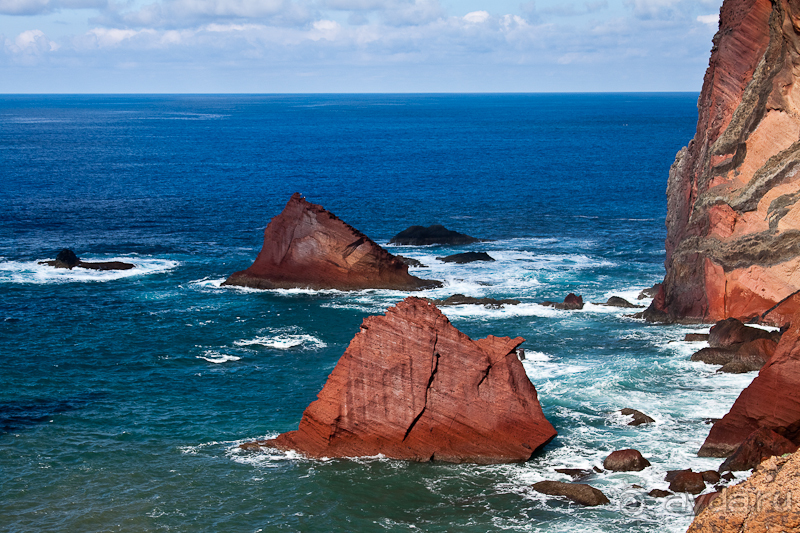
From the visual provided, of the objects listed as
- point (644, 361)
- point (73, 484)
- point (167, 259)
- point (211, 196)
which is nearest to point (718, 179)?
point (644, 361)

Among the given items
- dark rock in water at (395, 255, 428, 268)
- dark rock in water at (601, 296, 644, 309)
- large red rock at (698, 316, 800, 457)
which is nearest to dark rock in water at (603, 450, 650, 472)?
large red rock at (698, 316, 800, 457)

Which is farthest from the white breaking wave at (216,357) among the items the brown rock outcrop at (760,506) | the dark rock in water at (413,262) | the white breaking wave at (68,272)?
the brown rock outcrop at (760,506)

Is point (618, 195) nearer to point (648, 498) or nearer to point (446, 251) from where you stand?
point (446, 251)

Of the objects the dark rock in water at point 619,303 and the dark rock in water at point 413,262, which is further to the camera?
the dark rock in water at point 413,262

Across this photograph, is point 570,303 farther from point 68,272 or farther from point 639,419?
point 68,272

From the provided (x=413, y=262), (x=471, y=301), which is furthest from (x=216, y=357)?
(x=413, y=262)

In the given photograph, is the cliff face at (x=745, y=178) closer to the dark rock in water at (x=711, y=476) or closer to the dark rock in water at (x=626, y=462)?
the dark rock in water at (x=626, y=462)
